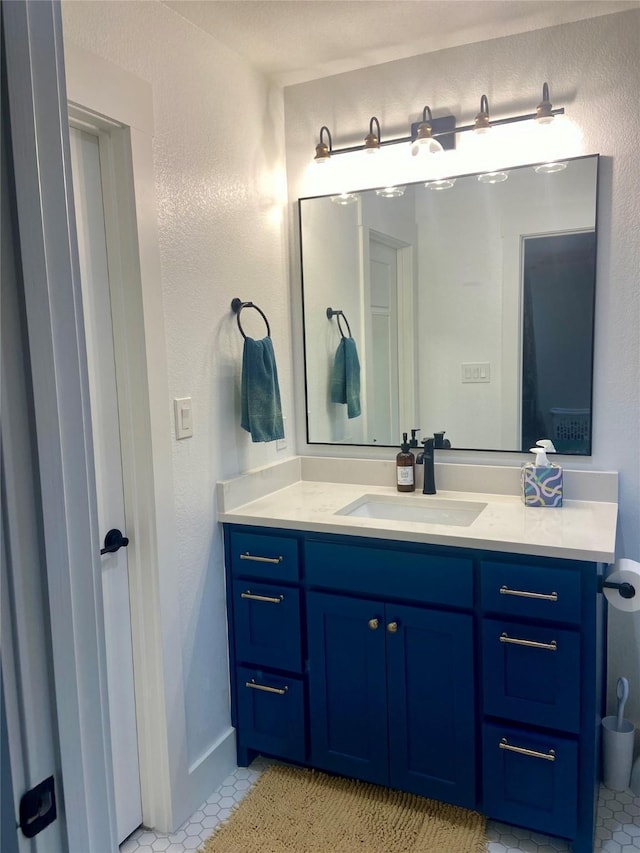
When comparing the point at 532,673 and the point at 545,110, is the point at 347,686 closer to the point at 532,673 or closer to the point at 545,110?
the point at 532,673

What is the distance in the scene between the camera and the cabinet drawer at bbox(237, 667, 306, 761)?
2018 millimetres

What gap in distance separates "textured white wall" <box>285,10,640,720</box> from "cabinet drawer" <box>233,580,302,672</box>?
862 millimetres

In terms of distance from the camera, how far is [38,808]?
0.60 meters

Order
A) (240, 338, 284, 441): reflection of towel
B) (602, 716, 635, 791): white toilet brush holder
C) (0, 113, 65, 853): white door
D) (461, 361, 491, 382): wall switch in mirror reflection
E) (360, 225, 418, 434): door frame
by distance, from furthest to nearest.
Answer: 1. (360, 225, 418, 434): door frame
2. (461, 361, 491, 382): wall switch in mirror reflection
3. (240, 338, 284, 441): reflection of towel
4. (602, 716, 635, 791): white toilet brush holder
5. (0, 113, 65, 853): white door

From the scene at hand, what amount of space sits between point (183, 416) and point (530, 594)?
1092 mm

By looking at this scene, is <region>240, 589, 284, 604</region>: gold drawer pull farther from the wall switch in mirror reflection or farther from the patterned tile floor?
the wall switch in mirror reflection

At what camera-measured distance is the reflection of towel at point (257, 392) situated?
6.77ft

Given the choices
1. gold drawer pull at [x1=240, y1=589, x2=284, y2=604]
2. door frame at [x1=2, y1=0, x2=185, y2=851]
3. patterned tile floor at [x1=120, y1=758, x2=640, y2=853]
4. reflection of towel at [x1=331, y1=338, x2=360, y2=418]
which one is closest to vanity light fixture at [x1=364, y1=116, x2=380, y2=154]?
reflection of towel at [x1=331, y1=338, x2=360, y2=418]

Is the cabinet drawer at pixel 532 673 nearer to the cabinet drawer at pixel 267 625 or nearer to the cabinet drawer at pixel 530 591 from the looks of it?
the cabinet drawer at pixel 530 591

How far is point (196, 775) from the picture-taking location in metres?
1.93

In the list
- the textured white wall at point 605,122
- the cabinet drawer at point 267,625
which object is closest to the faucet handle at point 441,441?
the textured white wall at point 605,122

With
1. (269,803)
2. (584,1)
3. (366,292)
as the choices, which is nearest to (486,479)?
(366,292)

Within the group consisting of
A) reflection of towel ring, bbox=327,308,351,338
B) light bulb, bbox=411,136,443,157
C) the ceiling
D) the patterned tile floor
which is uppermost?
the ceiling

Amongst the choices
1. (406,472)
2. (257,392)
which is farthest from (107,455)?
(406,472)
